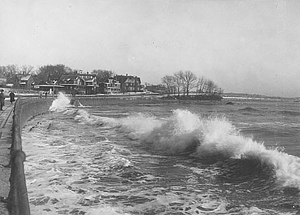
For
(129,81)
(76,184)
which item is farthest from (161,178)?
(129,81)

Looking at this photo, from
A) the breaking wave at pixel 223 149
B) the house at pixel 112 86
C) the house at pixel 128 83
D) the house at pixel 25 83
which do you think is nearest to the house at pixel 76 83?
the house at pixel 112 86

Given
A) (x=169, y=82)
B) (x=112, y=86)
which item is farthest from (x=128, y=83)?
(x=169, y=82)

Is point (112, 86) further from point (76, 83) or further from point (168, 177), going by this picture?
point (168, 177)

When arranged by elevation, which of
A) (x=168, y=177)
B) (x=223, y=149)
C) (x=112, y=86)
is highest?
(x=112, y=86)

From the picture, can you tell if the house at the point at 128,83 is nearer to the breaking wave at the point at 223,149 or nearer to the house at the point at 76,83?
the house at the point at 76,83

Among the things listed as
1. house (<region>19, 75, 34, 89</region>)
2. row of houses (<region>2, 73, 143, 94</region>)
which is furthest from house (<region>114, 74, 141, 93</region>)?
house (<region>19, 75, 34, 89</region>)

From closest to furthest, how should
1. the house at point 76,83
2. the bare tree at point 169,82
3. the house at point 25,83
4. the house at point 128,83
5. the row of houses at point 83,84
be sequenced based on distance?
the row of houses at point 83,84
the house at point 25,83
the house at point 76,83
the house at point 128,83
the bare tree at point 169,82

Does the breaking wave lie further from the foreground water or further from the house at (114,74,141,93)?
the house at (114,74,141,93)
